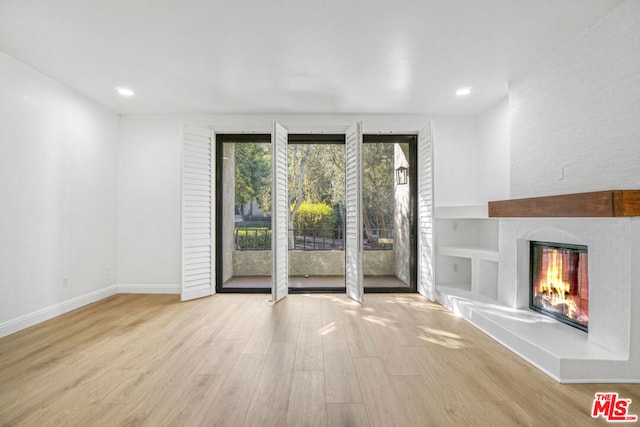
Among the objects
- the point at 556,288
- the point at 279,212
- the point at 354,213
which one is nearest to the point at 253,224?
the point at 279,212

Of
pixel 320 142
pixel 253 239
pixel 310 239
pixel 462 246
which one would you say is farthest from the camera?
pixel 310 239

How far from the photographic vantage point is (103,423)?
67.7 inches

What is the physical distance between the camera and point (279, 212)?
4270mm

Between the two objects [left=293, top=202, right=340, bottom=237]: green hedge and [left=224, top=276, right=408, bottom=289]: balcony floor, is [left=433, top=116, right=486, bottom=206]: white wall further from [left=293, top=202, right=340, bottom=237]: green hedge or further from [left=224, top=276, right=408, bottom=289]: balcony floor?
[left=293, top=202, right=340, bottom=237]: green hedge

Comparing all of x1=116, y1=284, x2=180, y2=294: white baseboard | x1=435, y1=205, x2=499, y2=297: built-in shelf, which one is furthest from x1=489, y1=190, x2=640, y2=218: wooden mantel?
x1=116, y1=284, x2=180, y2=294: white baseboard

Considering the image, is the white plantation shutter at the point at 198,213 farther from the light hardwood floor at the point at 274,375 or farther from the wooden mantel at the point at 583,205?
the wooden mantel at the point at 583,205

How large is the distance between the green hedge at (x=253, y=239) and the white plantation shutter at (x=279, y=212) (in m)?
0.64

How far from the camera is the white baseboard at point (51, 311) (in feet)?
9.81

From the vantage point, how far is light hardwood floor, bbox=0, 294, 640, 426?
180 cm

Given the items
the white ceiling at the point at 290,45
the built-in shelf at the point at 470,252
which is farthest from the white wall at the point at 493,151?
the built-in shelf at the point at 470,252

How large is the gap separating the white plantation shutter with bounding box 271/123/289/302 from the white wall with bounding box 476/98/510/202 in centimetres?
261

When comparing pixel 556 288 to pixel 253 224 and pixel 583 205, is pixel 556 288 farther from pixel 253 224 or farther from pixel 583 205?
pixel 253 224

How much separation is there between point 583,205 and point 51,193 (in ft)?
15.4

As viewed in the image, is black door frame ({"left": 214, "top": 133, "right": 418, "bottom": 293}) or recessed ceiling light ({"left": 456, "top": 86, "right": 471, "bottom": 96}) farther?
black door frame ({"left": 214, "top": 133, "right": 418, "bottom": 293})
